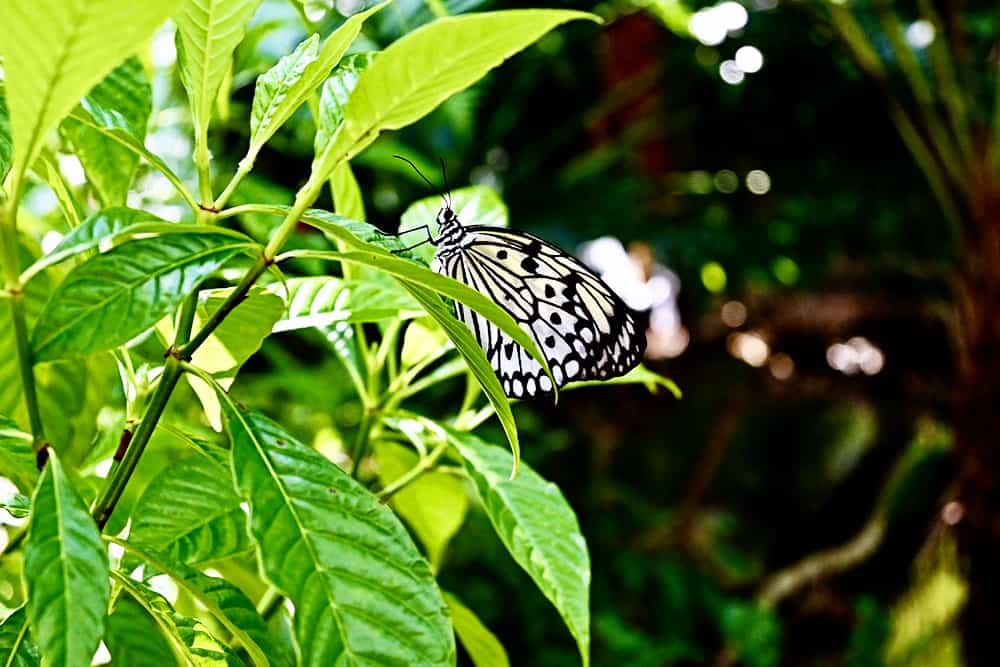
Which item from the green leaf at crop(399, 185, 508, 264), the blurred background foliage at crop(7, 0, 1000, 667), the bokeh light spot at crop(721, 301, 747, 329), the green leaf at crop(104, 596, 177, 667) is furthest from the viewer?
the bokeh light spot at crop(721, 301, 747, 329)

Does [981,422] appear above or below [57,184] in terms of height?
below

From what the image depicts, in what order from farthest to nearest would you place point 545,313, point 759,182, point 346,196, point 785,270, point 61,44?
1. point 759,182
2. point 785,270
3. point 545,313
4. point 346,196
5. point 61,44

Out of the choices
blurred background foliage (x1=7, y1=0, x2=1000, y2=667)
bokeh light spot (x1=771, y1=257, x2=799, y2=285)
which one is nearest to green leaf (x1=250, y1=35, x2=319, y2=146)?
blurred background foliage (x1=7, y1=0, x2=1000, y2=667)

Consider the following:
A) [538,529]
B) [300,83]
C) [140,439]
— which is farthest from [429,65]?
[538,529]

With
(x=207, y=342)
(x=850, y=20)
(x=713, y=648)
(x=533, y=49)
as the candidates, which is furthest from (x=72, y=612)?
(x=713, y=648)

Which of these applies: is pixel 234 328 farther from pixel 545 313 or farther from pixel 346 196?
pixel 545 313

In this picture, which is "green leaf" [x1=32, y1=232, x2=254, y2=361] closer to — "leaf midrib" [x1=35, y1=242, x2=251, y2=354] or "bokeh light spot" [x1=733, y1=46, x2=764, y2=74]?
"leaf midrib" [x1=35, y1=242, x2=251, y2=354]

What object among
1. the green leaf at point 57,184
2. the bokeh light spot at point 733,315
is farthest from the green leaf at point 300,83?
the bokeh light spot at point 733,315
